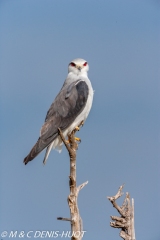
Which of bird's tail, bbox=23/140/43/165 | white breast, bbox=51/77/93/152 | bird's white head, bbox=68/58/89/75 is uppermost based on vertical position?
bird's white head, bbox=68/58/89/75

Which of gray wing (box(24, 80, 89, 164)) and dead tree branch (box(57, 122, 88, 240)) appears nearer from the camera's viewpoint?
dead tree branch (box(57, 122, 88, 240))

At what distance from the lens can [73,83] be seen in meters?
10.1

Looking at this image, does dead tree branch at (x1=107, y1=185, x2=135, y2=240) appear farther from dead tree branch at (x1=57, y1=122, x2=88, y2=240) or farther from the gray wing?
the gray wing

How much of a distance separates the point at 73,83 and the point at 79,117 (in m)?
0.65

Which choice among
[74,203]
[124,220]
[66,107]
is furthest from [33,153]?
[124,220]

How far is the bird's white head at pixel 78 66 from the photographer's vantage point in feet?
33.9

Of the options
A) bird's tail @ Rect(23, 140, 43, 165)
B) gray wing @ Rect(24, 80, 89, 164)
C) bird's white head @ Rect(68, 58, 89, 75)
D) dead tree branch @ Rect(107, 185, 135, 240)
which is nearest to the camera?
dead tree branch @ Rect(107, 185, 135, 240)

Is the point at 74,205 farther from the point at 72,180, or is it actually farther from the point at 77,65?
the point at 77,65

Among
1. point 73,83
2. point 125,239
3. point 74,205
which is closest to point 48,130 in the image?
point 73,83

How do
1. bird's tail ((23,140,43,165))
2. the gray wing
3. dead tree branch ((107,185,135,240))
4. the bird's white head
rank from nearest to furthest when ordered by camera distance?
dead tree branch ((107,185,135,240)) < bird's tail ((23,140,43,165)) < the gray wing < the bird's white head

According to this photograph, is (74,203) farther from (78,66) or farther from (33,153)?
(78,66)

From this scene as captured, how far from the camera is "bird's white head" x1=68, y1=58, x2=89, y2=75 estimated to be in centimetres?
A: 1034

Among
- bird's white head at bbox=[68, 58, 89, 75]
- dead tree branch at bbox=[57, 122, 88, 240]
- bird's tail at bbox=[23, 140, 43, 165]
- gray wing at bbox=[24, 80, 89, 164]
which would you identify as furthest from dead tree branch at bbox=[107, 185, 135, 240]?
bird's white head at bbox=[68, 58, 89, 75]

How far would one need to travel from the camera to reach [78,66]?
10328 millimetres
